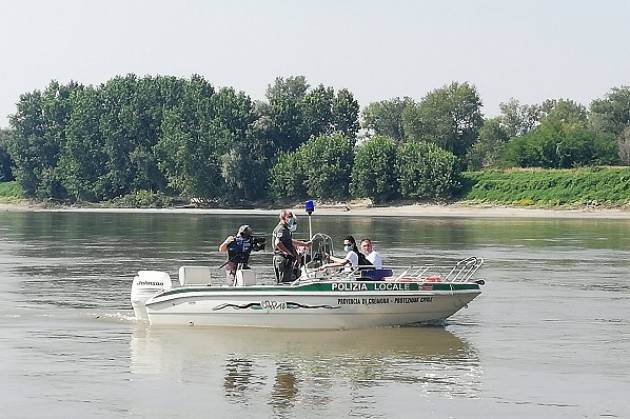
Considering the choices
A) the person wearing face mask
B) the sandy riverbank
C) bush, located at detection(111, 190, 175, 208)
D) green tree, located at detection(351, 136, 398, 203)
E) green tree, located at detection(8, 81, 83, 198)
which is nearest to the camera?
the person wearing face mask

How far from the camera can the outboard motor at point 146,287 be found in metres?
21.6

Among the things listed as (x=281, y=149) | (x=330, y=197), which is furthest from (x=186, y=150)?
(x=330, y=197)

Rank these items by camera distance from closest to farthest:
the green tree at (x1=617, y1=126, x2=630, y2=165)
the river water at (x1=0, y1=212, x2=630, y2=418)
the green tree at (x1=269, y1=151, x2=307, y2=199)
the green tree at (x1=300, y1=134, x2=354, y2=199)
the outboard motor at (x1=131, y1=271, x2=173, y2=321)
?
the river water at (x1=0, y1=212, x2=630, y2=418)
the outboard motor at (x1=131, y1=271, x2=173, y2=321)
the green tree at (x1=300, y1=134, x2=354, y2=199)
the green tree at (x1=269, y1=151, x2=307, y2=199)
the green tree at (x1=617, y1=126, x2=630, y2=165)

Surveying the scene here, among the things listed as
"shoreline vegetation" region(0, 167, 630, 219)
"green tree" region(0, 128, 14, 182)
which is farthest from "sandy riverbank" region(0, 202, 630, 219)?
"green tree" region(0, 128, 14, 182)

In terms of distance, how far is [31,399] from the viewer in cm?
1529

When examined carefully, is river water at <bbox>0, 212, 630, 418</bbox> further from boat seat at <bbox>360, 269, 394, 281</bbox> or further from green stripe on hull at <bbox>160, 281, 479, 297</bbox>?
boat seat at <bbox>360, 269, 394, 281</bbox>

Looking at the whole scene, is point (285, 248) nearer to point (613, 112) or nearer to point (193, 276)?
point (193, 276)

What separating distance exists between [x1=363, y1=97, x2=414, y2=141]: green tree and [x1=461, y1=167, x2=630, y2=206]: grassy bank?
154ft

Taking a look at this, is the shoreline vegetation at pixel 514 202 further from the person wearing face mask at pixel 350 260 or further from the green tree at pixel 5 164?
the person wearing face mask at pixel 350 260

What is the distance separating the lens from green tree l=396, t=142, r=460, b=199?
9894 cm

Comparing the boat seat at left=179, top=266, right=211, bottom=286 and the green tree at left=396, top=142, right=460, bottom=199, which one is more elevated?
the green tree at left=396, top=142, right=460, bottom=199

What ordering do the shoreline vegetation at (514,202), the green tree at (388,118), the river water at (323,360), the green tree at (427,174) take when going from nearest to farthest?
the river water at (323,360) < the shoreline vegetation at (514,202) < the green tree at (427,174) < the green tree at (388,118)

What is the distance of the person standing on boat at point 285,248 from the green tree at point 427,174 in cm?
7799

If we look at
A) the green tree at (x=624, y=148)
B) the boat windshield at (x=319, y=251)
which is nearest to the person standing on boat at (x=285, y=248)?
the boat windshield at (x=319, y=251)
